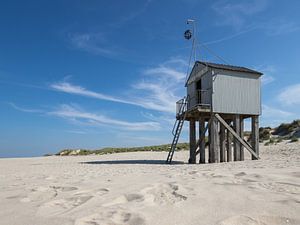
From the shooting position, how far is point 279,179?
570 cm

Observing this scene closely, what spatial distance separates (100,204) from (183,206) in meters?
1.33

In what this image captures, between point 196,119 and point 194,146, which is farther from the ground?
point 196,119

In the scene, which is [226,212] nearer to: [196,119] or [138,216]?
[138,216]

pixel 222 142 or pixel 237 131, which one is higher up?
pixel 237 131

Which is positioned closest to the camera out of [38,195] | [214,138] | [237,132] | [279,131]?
[38,195]

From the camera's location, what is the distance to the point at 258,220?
341cm

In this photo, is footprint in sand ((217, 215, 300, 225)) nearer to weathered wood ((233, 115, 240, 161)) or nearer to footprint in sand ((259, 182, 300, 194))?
footprint in sand ((259, 182, 300, 194))

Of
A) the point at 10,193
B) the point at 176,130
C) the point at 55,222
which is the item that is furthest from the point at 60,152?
the point at 55,222

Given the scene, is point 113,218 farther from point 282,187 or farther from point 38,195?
point 282,187

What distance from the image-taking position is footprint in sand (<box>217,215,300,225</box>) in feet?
10.9

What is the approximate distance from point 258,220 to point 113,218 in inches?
72.2

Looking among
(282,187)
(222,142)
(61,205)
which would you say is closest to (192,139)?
(222,142)

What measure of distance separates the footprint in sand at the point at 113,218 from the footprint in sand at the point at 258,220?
1.07 metres

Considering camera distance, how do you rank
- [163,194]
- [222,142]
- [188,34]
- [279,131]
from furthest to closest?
[279,131] → [188,34] → [222,142] → [163,194]
